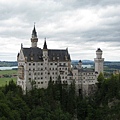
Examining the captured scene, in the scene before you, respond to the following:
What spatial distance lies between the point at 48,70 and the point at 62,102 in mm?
11632

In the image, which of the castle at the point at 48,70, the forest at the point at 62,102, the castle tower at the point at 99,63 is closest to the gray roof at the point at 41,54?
the castle at the point at 48,70

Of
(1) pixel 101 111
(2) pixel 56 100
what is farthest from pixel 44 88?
(1) pixel 101 111

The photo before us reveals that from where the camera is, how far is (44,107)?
83.3m

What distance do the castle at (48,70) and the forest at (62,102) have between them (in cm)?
252

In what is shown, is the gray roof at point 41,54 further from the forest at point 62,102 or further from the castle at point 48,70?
the forest at point 62,102

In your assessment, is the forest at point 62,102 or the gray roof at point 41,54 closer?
the forest at point 62,102

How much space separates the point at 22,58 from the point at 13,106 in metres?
18.9

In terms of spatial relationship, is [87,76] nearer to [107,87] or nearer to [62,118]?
[107,87]

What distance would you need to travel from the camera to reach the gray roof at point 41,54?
300ft

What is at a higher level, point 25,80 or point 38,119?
point 25,80

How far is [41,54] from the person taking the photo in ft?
307

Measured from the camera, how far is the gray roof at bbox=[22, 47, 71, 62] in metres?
91.4

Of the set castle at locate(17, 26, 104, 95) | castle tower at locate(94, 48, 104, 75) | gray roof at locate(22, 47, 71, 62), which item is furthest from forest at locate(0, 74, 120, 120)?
gray roof at locate(22, 47, 71, 62)

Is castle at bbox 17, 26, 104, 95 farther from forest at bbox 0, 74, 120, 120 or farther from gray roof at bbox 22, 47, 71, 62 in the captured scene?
forest at bbox 0, 74, 120, 120
